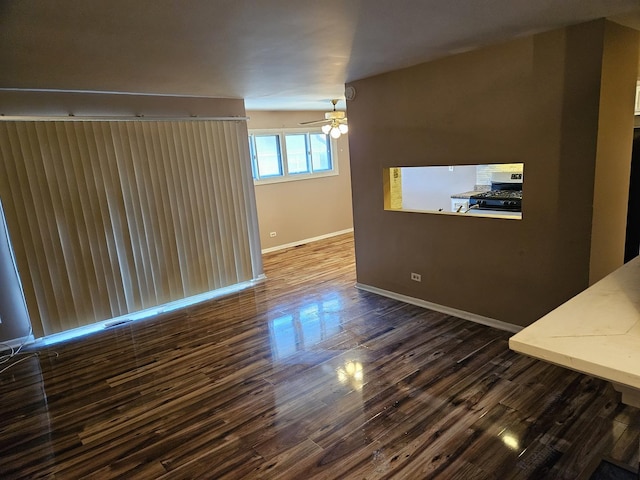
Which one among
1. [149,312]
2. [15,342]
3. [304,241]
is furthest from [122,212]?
[304,241]

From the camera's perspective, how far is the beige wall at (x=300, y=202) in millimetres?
6930

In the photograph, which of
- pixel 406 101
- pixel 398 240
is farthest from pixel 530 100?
pixel 398 240

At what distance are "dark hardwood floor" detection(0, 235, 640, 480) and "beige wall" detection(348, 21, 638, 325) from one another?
0.51m

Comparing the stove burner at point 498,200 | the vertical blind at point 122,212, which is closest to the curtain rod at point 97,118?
the vertical blind at point 122,212

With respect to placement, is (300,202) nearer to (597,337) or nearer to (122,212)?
(122,212)

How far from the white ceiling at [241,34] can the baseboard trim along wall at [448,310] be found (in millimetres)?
2336

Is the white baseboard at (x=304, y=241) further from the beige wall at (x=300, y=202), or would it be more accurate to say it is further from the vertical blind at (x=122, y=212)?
the vertical blind at (x=122, y=212)

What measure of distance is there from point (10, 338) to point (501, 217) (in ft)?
15.7

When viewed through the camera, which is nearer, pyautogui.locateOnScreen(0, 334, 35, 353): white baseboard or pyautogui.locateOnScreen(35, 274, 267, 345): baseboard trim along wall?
A: pyautogui.locateOnScreen(0, 334, 35, 353): white baseboard

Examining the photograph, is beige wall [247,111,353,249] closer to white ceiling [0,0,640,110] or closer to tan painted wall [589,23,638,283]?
white ceiling [0,0,640,110]

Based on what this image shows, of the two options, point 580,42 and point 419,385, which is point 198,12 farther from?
point 419,385

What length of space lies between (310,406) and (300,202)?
16.6 ft

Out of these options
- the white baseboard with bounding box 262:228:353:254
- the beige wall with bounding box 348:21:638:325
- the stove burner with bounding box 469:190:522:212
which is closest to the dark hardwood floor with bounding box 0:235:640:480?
the beige wall with bounding box 348:21:638:325

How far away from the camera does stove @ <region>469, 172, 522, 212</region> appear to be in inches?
189
